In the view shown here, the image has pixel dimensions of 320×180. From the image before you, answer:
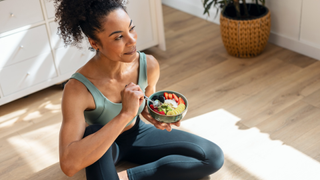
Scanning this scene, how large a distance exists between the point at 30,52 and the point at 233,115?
56.3 inches

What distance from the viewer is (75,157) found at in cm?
128

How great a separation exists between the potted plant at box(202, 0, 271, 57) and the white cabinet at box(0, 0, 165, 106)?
110 cm

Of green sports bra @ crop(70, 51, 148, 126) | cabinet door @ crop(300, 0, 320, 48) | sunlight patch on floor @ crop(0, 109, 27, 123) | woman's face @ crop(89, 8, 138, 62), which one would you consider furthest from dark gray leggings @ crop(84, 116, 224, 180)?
cabinet door @ crop(300, 0, 320, 48)

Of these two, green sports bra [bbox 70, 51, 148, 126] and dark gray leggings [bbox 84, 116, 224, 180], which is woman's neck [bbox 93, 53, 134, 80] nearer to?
green sports bra [bbox 70, 51, 148, 126]

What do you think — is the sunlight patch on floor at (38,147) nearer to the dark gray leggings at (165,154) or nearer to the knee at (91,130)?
the dark gray leggings at (165,154)

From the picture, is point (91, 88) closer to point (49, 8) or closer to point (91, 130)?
point (91, 130)

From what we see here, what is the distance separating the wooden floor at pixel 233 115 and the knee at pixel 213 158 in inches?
5.3

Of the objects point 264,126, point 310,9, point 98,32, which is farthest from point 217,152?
point 310,9

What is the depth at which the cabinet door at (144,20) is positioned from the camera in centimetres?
281

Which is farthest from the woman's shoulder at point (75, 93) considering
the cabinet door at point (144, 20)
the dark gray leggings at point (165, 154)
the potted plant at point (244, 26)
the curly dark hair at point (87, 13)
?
the potted plant at point (244, 26)

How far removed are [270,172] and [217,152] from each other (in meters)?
0.33

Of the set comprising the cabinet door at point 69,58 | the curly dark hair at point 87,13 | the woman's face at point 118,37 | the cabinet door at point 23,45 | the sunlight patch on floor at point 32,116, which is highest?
the curly dark hair at point 87,13

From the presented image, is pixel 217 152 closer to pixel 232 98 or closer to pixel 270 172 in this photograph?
pixel 270 172

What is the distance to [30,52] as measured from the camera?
95.2 inches
